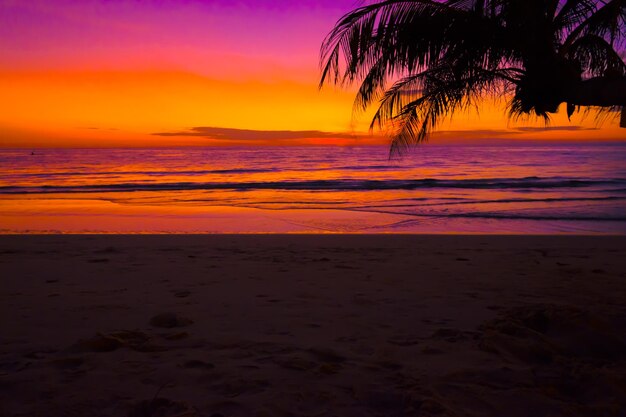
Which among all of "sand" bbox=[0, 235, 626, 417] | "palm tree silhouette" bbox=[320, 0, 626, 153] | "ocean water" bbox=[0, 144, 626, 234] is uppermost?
"palm tree silhouette" bbox=[320, 0, 626, 153]

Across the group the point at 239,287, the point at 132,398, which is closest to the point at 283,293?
the point at 239,287

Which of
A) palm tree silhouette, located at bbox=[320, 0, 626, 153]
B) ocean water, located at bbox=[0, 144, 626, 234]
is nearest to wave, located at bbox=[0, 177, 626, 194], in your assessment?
ocean water, located at bbox=[0, 144, 626, 234]

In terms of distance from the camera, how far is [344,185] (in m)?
26.6

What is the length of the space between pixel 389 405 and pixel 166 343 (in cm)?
175

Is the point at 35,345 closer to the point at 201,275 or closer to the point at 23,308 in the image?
the point at 23,308

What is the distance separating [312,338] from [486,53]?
282 cm

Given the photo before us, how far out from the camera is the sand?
9.13ft

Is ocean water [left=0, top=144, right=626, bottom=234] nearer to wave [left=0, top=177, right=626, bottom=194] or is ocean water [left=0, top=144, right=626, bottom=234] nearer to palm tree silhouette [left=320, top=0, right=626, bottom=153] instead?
wave [left=0, top=177, right=626, bottom=194]

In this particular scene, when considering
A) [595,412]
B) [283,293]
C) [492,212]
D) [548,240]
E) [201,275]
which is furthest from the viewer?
[492,212]

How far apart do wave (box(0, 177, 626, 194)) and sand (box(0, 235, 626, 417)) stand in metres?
18.0

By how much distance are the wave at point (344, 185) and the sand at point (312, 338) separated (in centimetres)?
1801

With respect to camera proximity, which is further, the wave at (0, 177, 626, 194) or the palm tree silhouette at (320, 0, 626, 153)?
the wave at (0, 177, 626, 194)

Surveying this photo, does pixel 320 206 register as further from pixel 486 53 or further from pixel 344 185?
pixel 486 53

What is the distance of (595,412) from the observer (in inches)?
105
